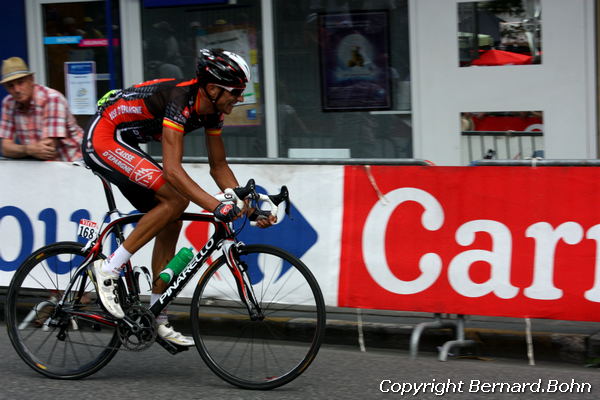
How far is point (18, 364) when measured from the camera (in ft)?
18.0

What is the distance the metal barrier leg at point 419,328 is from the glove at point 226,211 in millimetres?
1825

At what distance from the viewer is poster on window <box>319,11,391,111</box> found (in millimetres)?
9008

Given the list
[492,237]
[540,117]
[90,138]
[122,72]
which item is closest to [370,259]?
[492,237]

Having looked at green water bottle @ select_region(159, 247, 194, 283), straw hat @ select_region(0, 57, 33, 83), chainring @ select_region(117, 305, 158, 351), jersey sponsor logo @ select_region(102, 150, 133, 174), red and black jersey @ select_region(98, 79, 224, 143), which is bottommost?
chainring @ select_region(117, 305, 158, 351)

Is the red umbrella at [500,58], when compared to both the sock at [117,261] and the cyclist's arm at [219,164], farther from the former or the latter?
the sock at [117,261]

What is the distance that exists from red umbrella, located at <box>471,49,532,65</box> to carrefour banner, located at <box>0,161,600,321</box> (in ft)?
9.96

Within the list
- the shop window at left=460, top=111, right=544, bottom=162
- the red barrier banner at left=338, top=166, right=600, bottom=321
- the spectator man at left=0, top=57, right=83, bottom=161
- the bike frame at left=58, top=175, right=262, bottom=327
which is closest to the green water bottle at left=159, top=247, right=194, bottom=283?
the bike frame at left=58, top=175, right=262, bottom=327

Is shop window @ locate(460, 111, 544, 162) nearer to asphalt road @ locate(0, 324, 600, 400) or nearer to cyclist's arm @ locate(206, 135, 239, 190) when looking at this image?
asphalt road @ locate(0, 324, 600, 400)

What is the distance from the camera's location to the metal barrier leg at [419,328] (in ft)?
19.0

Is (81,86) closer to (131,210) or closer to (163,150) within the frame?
(131,210)

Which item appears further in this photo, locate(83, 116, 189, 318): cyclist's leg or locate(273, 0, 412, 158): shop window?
locate(273, 0, 412, 158): shop window

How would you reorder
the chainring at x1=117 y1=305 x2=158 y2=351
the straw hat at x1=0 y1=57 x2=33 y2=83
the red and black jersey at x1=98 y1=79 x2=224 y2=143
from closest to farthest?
the red and black jersey at x1=98 y1=79 x2=224 y2=143
the chainring at x1=117 y1=305 x2=158 y2=351
the straw hat at x1=0 y1=57 x2=33 y2=83

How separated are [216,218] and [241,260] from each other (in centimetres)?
33

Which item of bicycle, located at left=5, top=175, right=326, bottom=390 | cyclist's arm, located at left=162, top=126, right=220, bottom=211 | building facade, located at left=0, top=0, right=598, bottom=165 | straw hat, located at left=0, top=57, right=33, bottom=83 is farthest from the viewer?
building facade, located at left=0, top=0, right=598, bottom=165
